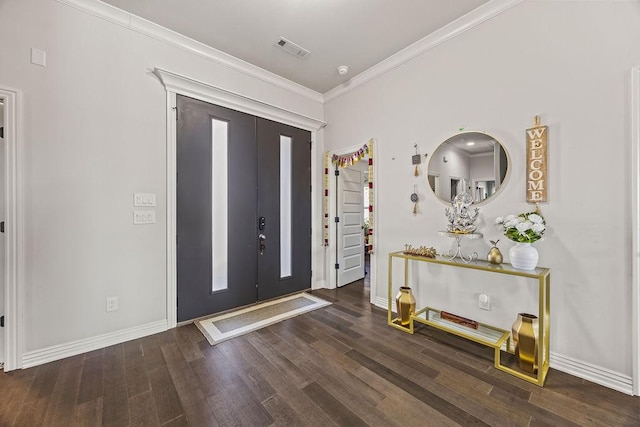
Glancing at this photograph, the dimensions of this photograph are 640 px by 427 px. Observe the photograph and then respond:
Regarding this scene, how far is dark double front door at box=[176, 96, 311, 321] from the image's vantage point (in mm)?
2723

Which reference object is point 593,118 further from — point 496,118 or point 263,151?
point 263,151

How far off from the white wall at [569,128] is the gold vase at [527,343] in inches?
10.9

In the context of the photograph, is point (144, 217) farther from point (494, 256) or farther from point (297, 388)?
point (494, 256)

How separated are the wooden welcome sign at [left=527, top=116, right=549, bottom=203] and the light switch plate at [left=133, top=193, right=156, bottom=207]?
3.44 metres

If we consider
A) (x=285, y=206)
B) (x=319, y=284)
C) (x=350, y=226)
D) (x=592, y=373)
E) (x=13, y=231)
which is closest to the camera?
(x=592, y=373)

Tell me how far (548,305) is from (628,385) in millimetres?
591

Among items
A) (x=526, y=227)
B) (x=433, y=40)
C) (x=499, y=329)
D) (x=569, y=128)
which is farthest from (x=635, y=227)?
(x=433, y=40)

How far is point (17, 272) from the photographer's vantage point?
1.91 meters

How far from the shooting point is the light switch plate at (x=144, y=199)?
2416 millimetres

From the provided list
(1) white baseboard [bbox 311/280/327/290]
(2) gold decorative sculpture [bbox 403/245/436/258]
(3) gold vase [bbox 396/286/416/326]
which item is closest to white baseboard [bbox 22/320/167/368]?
(1) white baseboard [bbox 311/280/327/290]

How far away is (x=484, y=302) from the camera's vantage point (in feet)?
7.59

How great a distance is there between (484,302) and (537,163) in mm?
1291

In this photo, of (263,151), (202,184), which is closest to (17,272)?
(202,184)

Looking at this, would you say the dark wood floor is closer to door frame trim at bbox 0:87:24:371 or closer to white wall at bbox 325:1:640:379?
door frame trim at bbox 0:87:24:371
